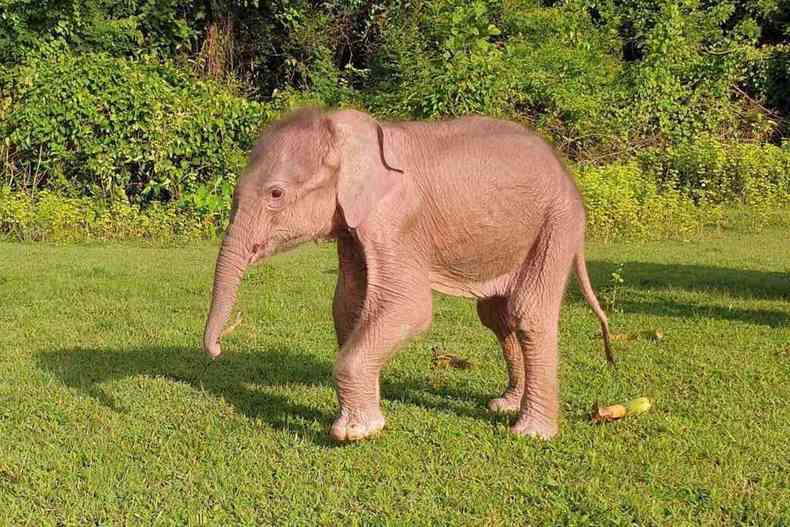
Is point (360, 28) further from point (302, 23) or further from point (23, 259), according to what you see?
point (23, 259)

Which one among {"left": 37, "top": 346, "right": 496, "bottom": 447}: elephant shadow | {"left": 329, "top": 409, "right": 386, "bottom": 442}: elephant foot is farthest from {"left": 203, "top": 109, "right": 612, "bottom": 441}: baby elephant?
{"left": 37, "top": 346, "right": 496, "bottom": 447}: elephant shadow

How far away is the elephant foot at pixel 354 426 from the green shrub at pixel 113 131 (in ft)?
31.7

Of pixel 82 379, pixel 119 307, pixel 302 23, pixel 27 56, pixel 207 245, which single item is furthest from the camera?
pixel 302 23

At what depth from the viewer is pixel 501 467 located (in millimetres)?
4309

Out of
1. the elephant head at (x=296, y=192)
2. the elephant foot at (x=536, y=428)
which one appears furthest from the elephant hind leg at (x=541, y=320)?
the elephant head at (x=296, y=192)

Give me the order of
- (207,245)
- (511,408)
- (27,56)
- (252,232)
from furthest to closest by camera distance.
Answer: (27,56) → (207,245) → (511,408) → (252,232)

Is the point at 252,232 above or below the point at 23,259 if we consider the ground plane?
above

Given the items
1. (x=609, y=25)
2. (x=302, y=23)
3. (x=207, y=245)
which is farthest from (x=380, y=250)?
(x=609, y=25)

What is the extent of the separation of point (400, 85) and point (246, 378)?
11167mm

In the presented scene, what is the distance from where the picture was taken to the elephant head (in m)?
4.16

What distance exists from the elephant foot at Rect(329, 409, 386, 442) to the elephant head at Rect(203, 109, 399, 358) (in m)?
0.74

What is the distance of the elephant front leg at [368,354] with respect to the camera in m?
4.28

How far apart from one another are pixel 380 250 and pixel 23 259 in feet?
24.4

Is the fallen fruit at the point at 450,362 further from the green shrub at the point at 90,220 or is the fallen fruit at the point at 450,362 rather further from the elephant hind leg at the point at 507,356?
the green shrub at the point at 90,220
